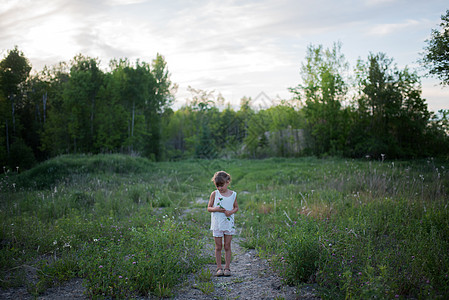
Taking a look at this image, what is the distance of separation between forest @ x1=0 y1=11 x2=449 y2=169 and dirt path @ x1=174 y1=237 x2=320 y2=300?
960 cm

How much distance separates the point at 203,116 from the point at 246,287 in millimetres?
21145

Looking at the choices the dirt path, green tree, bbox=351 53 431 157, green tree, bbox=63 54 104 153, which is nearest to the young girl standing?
the dirt path

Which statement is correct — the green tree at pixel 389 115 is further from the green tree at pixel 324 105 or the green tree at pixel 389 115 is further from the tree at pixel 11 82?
the tree at pixel 11 82

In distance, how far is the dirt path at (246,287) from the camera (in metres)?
3.46

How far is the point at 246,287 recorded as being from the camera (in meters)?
3.72

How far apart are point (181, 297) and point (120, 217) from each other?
3.44m

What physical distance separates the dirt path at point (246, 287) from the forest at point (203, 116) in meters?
9.60

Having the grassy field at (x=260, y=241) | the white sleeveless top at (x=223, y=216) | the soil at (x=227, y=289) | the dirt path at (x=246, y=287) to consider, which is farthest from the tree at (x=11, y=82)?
the dirt path at (x=246, y=287)

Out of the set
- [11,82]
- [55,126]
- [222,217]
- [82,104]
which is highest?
[11,82]

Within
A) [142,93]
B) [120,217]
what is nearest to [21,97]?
[142,93]

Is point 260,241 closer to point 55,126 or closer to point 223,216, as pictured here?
point 223,216

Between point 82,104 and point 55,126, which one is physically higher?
point 82,104

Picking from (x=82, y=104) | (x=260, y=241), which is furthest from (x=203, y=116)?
(x=260, y=241)

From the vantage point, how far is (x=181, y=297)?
3467 mm
